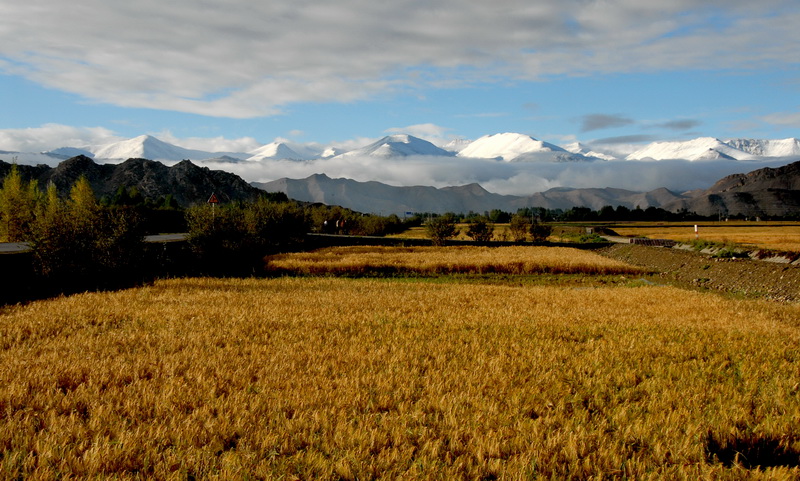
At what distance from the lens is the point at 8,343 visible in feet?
39.7

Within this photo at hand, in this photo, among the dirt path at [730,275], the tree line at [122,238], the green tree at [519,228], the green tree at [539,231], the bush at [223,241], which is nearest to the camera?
the dirt path at [730,275]

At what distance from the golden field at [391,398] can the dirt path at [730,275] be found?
53.0ft

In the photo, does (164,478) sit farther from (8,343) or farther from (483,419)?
(8,343)

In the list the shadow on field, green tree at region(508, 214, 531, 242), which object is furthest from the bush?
green tree at region(508, 214, 531, 242)

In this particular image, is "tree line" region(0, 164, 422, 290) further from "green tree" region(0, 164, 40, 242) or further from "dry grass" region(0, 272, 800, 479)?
"dry grass" region(0, 272, 800, 479)

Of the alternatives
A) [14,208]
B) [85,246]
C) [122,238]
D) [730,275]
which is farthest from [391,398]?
[14,208]

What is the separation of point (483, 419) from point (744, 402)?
4479mm

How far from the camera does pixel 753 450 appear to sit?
689 cm

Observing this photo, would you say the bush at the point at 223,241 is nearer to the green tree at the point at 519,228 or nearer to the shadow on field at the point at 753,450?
the shadow on field at the point at 753,450

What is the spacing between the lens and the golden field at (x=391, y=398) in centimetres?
604

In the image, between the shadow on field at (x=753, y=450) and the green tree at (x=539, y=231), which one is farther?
the green tree at (x=539, y=231)

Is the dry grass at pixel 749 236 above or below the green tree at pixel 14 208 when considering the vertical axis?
below

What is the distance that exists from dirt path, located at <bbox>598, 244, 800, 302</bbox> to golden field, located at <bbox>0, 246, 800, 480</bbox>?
16150 millimetres

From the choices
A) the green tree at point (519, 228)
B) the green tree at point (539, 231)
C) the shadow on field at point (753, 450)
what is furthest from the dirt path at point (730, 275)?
the green tree at point (519, 228)
